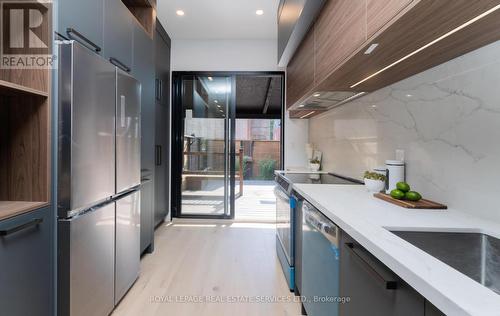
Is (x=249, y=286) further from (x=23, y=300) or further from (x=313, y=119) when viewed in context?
(x=313, y=119)

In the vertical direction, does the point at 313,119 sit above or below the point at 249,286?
above

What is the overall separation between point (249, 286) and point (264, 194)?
3856 millimetres

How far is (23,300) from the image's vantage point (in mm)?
1118

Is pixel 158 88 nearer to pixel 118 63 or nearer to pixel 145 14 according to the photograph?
pixel 145 14

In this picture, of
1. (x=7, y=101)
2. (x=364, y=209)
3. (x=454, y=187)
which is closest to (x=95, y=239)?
(x=7, y=101)

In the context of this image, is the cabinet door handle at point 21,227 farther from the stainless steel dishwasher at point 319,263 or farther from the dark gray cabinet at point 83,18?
the stainless steel dishwasher at point 319,263

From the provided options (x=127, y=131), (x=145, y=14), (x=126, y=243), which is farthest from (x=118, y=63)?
(x=126, y=243)

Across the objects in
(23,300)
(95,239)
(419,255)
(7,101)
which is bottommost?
(23,300)

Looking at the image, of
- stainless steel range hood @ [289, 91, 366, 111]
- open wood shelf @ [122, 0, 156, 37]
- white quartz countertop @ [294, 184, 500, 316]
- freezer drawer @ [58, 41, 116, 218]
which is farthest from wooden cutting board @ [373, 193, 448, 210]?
open wood shelf @ [122, 0, 156, 37]

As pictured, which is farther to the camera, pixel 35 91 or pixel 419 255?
pixel 35 91

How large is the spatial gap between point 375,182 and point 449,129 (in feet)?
1.68

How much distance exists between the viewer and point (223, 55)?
392 cm

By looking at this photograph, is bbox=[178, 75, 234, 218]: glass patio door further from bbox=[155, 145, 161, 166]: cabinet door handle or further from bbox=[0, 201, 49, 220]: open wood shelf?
bbox=[0, 201, 49, 220]: open wood shelf

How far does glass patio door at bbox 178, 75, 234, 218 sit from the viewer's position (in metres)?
3.98
